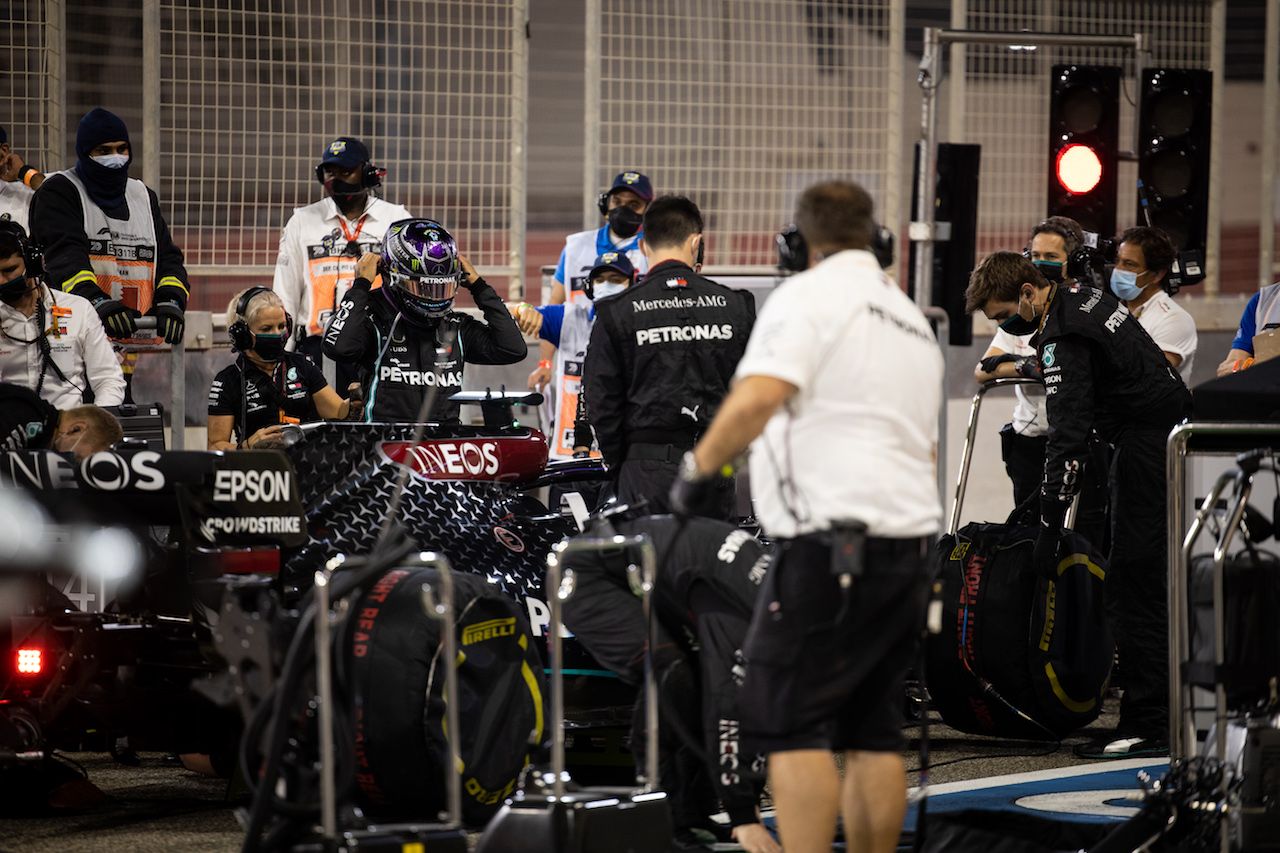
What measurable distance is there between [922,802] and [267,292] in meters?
4.56

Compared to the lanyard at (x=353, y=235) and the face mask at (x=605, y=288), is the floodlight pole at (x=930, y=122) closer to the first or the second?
the face mask at (x=605, y=288)

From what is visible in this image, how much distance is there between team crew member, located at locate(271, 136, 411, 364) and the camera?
27.3ft

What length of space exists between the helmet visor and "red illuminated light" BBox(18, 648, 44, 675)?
2.62 metres

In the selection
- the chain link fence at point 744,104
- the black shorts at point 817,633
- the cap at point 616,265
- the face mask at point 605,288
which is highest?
the chain link fence at point 744,104

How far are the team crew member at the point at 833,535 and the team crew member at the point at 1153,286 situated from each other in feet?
12.9

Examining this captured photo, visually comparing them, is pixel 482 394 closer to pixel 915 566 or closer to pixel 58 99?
pixel 915 566

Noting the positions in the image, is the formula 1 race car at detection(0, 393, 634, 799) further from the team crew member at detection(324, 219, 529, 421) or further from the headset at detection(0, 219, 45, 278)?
the headset at detection(0, 219, 45, 278)

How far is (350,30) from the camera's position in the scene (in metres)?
10.8

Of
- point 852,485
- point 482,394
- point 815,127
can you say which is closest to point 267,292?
point 482,394

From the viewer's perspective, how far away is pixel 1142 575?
6105mm

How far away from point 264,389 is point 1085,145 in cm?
457

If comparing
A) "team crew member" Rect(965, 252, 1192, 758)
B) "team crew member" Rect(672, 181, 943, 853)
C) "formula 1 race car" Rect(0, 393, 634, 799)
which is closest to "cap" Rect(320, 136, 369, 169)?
"formula 1 race car" Rect(0, 393, 634, 799)

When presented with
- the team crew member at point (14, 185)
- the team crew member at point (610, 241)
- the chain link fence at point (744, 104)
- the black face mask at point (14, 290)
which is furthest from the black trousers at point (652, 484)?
the chain link fence at point (744, 104)

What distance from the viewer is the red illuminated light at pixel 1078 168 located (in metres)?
8.53
